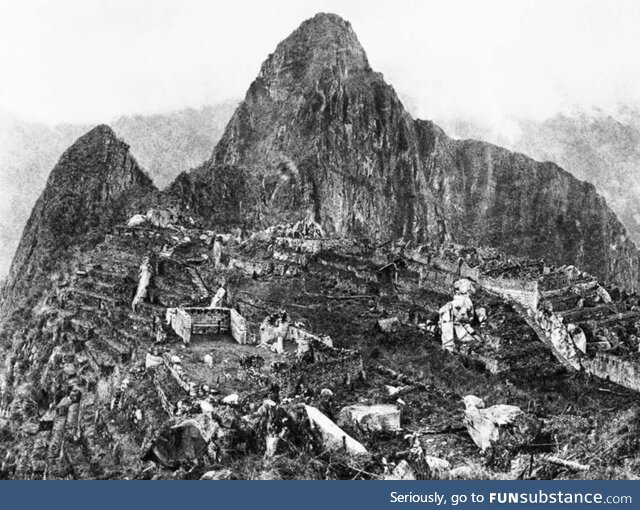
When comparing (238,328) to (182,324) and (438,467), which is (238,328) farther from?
(438,467)

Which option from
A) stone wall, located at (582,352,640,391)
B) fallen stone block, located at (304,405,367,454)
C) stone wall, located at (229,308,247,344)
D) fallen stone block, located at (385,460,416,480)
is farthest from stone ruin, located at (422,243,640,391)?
fallen stone block, located at (385,460,416,480)

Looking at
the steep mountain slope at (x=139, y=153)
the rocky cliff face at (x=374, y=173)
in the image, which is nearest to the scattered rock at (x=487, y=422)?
the steep mountain slope at (x=139, y=153)

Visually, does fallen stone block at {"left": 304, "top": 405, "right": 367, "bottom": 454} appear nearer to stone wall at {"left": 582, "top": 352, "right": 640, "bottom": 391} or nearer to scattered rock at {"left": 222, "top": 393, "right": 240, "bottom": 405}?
scattered rock at {"left": 222, "top": 393, "right": 240, "bottom": 405}

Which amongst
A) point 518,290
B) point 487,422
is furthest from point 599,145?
point 487,422

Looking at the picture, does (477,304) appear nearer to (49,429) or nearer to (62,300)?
(49,429)

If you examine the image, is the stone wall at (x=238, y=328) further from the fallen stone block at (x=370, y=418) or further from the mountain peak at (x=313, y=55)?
the mountain peak at (x=313, y=55)

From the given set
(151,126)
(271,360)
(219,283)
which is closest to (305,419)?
(271,360)

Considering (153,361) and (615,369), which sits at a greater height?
(153,361)

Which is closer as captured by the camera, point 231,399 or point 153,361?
point 231,399
